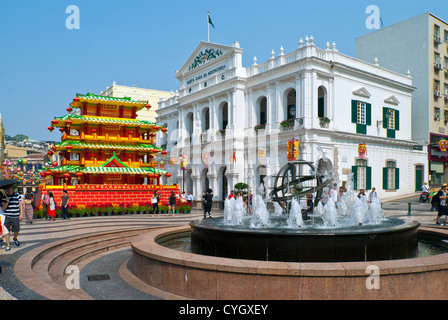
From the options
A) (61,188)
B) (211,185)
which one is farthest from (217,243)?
(211,185)

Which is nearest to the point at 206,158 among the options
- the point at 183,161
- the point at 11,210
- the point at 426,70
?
the point at 183,161

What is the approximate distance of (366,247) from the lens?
23.9ft

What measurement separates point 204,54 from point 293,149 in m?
15.3

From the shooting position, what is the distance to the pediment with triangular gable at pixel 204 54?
105ft

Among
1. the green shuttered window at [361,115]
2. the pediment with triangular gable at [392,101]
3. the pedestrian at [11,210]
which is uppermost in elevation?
the pediment with triangular gable at [392,101]

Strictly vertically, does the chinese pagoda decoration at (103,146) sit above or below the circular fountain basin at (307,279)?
above

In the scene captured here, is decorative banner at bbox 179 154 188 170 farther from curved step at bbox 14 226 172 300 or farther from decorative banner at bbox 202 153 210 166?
curved step at bbox 14 226 172 300

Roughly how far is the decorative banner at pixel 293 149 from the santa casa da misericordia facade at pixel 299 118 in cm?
57

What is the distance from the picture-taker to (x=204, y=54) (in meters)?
35.2

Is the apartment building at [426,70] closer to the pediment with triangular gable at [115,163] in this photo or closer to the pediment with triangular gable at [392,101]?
the pediment with triangular gable at [392,101]

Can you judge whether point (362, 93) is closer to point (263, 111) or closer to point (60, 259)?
point (263, 111)

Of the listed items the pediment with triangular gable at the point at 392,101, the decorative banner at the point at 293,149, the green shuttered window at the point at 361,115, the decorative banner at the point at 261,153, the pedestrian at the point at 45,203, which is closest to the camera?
the pedestrian at the point at 45,203

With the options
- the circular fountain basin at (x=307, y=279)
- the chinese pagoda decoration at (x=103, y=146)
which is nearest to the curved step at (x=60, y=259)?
the circular fountain basin at (x=307, y=279)

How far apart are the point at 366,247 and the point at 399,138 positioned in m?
27.6
